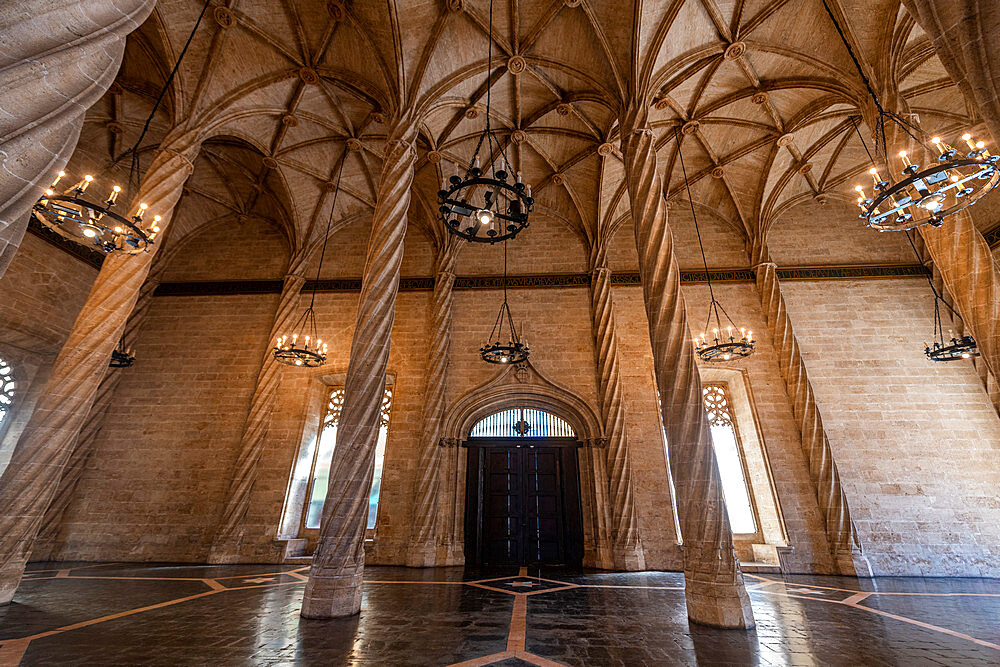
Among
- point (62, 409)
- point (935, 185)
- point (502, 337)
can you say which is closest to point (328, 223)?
point (502, 337)

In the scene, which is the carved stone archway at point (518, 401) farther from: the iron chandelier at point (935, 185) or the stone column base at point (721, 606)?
the iron chandelier at point (935, 185)

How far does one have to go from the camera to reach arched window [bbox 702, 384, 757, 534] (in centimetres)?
1024

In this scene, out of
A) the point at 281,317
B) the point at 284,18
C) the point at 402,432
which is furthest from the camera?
the point at 281,317

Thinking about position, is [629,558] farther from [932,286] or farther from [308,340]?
[932,286]

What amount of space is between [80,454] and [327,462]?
5764mm

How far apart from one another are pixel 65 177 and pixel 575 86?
12.5 meters

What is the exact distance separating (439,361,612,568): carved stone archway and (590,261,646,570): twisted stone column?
10.9 inches

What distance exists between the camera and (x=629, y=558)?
905cm

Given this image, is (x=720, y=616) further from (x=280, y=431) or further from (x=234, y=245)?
(x=234, y=245)

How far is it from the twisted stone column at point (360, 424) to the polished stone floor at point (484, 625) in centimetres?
42

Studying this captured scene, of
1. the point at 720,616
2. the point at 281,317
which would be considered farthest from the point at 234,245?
the point at 720,616

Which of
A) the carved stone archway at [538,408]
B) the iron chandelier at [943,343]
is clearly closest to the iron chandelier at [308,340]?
the carved stone archway at [538,408]

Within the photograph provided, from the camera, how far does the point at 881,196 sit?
561cm

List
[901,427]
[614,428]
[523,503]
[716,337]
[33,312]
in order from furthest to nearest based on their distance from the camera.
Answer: [523,503] → [614,428] → [33,312] → [901,427] → [716,337]
